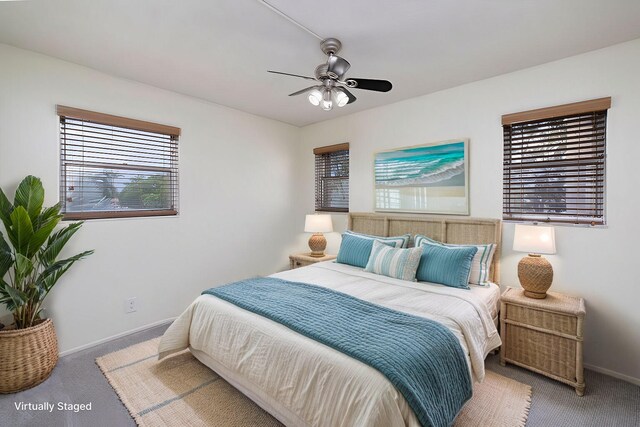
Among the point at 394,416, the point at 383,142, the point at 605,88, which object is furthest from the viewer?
the point at 383,142

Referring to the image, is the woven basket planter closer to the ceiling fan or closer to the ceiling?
the ceiling

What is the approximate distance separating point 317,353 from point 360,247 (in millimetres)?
1826

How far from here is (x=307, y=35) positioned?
2.16 metres

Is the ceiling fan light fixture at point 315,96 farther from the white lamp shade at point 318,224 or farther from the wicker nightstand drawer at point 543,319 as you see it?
the wicker nightstand drawer at point 543,319

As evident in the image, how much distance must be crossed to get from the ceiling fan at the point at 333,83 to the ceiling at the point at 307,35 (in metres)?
0.10

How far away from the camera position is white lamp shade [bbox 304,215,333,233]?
4.03 meters

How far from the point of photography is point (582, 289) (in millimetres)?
2469

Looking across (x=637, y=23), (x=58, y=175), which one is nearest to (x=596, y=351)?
(x=637, y=23)

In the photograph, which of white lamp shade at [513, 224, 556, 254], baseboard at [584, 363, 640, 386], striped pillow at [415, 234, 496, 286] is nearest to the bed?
striped pillow at [415, 234, 496, 286]

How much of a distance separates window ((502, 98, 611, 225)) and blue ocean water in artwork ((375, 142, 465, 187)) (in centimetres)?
45

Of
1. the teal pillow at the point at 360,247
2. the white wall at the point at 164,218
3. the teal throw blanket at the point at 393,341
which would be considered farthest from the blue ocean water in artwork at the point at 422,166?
the teal throw blanket at the point at 393,341

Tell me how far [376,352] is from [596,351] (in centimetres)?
220

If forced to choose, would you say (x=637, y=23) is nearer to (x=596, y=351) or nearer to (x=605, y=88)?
(x=605, y=88)

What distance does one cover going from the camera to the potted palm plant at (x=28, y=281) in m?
2.09
